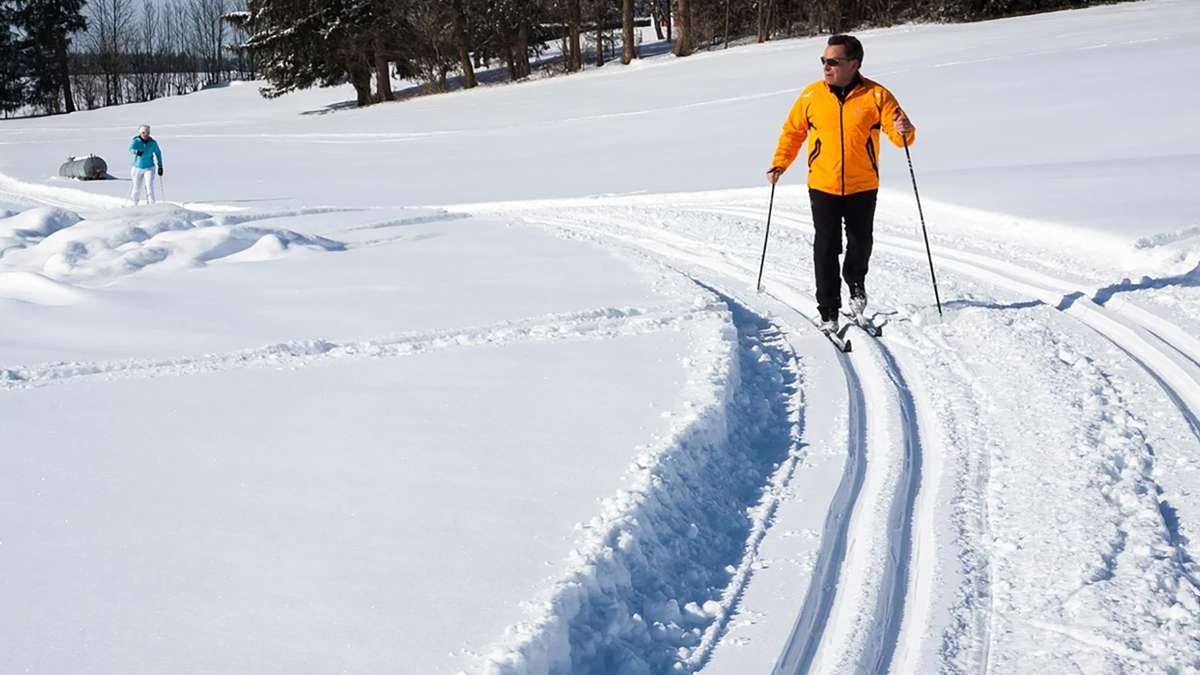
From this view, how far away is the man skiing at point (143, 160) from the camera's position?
19094 mm

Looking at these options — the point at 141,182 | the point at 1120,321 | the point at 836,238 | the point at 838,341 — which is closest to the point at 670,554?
the point at 838,341

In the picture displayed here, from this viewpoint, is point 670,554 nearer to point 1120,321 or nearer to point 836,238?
point 836,238

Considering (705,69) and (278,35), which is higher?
(278,35)

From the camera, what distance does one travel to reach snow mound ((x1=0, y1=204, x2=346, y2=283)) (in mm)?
10336

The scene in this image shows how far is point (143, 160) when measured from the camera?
19.3m

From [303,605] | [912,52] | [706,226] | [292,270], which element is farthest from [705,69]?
[303,605]

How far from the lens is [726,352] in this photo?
619 cm

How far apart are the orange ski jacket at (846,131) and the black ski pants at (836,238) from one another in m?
0.08

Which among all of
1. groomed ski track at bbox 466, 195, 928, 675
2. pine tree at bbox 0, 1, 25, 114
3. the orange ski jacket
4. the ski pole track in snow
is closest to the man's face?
the orange ski jacket

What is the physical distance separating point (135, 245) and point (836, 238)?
7606 millimetres

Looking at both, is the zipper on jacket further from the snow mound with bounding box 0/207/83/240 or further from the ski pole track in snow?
the snow mound with bounding box 0/207/83/240

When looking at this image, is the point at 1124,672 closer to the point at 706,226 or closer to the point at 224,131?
A: the point at 706,226

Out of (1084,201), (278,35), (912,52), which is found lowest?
(1084,201)

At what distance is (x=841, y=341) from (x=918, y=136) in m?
12.0
